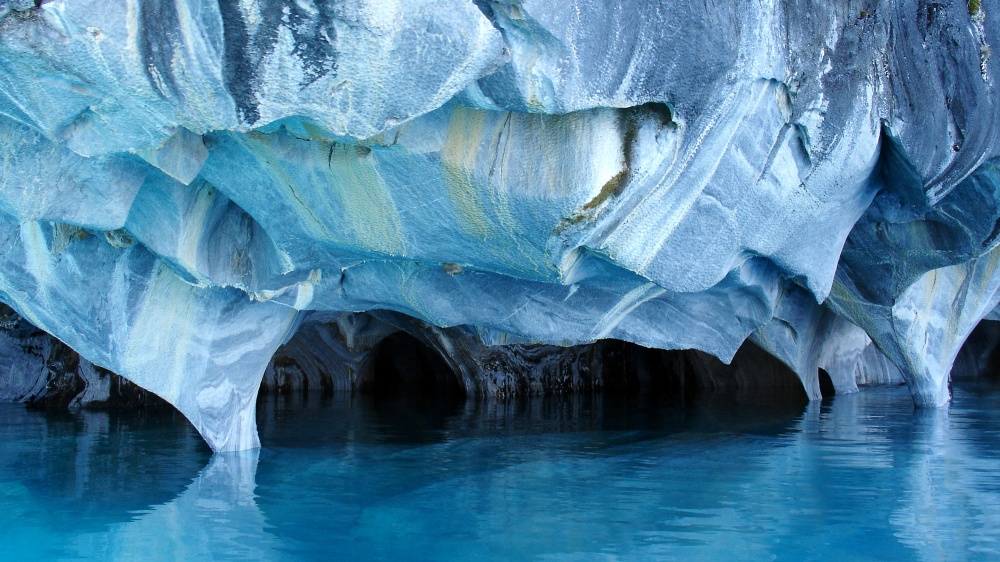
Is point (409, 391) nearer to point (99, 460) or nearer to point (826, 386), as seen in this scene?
point (826, 386)

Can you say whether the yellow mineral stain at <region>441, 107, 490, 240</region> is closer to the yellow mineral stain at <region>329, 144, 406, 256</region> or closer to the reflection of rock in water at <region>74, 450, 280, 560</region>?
the yellow mineral stain at <region>329, 144, 406, 256</region>

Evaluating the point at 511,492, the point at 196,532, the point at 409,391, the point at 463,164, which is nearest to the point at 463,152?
the point at 463,164

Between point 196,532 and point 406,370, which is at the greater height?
point 406,370

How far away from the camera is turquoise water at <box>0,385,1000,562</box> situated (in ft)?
12.0

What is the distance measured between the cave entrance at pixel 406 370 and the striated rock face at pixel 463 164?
407 inches

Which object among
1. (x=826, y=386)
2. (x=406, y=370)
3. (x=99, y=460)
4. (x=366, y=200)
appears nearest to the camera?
(x=366, y=200)

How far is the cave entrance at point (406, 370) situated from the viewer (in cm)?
1791

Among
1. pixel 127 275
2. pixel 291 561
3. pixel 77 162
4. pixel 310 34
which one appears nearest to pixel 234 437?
pixel 127 275

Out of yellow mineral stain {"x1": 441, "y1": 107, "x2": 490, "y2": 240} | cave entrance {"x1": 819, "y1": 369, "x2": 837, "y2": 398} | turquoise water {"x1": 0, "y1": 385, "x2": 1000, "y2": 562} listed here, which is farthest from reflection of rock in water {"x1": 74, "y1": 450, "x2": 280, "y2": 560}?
cave entrance {"x1": 819, "y1": 369, "x2": 837, "y2": 398}

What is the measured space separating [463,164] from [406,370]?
1680cm

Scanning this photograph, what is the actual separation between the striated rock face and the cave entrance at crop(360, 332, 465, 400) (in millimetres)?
10333

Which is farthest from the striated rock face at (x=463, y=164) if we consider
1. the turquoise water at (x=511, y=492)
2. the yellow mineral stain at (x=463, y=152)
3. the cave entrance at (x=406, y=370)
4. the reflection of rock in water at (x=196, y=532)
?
the cave entrance at (x=406, y=370)

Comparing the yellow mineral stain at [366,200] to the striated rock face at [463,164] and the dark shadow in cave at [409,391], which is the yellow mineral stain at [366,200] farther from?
the dark shadow in cave at [409,391]

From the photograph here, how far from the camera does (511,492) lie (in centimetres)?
489
